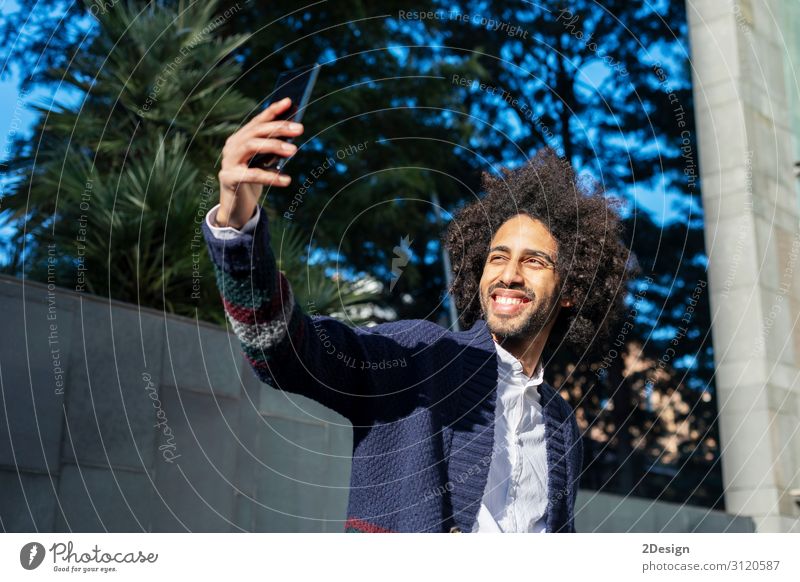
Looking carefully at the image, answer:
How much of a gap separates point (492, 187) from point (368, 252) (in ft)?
19.0

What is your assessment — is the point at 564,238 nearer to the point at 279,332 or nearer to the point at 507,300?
the point at 507,300

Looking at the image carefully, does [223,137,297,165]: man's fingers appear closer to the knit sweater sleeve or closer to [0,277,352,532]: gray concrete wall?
the knit sweater sleeve

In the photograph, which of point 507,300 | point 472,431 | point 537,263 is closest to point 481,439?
point 472,431

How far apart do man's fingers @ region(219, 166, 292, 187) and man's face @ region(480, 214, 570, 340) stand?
113cm

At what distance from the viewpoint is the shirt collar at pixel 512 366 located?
3.02m

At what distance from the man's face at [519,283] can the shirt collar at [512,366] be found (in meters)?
0.05

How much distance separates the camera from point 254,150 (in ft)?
6.60

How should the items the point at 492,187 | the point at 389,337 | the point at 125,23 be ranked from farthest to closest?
the point at 125,23, the point at 492,187, the point at 389,337

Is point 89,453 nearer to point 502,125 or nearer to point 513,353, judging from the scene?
point 513,353

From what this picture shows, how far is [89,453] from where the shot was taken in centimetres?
454

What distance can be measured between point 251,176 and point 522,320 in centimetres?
122

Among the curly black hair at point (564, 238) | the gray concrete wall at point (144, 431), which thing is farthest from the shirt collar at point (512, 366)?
the gray concrete wall at point (144, 431)

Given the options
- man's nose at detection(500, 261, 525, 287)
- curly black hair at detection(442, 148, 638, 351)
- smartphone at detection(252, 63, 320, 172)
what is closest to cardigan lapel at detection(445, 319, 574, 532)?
man's nose at detection(500, 261, 525, 287)

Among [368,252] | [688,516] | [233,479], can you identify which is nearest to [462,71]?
[368,252]
